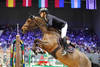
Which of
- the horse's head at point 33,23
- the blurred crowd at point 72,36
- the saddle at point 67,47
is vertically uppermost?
the horse's head at point 33,23

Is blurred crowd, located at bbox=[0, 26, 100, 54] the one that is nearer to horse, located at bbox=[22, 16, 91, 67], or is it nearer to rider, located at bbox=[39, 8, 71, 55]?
horse, located at bbox=[22, 16, 91, 67]

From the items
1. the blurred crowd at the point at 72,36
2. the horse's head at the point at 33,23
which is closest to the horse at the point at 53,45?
the horse's head at the point at 33,23

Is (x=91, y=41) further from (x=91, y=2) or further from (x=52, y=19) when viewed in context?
(x=52, y=19)

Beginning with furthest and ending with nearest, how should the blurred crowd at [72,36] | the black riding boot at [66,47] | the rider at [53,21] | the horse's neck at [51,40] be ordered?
the blurred crowd at [72,36], the black riding boot at [66,47], the rider at [53,21], the horse's neck at [51,40]

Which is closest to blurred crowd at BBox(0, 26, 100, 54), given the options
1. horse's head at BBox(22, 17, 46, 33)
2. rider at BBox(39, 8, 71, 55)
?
horse's head at BBox(22, 17, 46, 33)

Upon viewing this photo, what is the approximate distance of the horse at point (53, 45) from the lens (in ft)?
14.4

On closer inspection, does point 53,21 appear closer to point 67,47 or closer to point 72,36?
point 67,47

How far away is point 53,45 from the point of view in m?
4.44

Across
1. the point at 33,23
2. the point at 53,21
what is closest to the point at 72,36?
the point at 33,23

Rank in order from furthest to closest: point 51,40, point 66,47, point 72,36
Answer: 1. point 72,36
2. point 66,47
3. point 51,40

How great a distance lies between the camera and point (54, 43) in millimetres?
4465

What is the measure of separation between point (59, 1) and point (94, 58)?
7272 mm

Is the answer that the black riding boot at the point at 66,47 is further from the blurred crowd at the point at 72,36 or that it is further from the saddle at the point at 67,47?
the blurred crowd at the point at 72,36

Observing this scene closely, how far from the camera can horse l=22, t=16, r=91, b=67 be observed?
4.38 m
